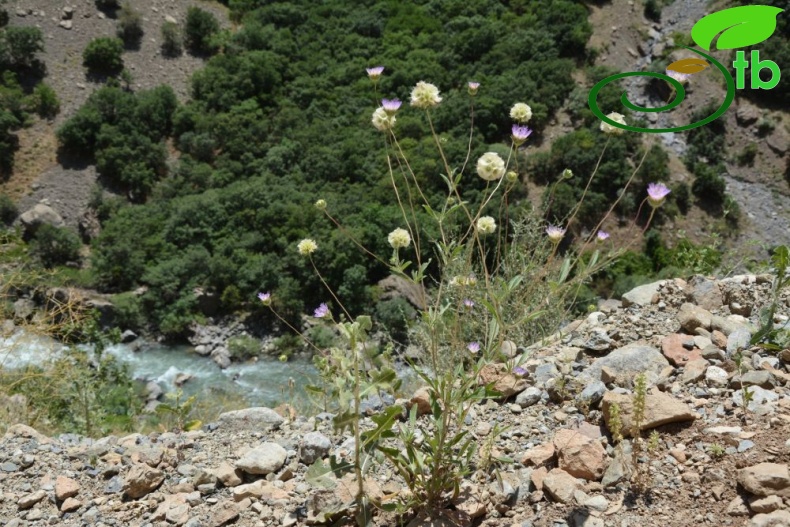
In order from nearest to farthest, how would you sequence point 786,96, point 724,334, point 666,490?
point 666,490
point 724,334
point 786,96

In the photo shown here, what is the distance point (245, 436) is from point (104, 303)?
17317 mm

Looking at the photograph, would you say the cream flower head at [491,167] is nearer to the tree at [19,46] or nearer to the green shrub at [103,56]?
the green shrub at [103,56]

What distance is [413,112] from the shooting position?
24359 millimetres

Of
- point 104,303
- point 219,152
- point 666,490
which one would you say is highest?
point 666,490

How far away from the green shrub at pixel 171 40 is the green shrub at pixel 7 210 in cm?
1038

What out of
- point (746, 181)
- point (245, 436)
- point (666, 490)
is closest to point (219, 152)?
point (746, 181)

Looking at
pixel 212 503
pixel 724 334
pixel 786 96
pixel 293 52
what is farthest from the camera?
pixel 293 52

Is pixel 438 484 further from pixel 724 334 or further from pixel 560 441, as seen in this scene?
pixel 724 334

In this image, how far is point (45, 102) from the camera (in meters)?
24.2

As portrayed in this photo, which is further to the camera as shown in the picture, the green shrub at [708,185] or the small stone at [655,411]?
the green shrub at [708,185]

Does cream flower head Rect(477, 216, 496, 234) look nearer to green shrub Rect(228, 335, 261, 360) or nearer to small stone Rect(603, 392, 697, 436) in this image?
small stone Rect(603, 392, 697, 436)

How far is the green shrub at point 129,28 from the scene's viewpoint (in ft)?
89.5

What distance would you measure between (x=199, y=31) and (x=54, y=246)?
43.5ft

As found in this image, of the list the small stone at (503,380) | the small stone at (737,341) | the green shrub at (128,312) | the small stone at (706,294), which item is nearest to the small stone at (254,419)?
the small stone at (503,380)
